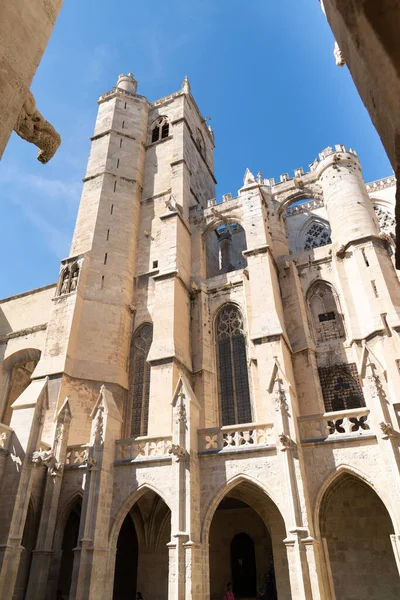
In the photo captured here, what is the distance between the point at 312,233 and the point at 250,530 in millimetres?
16814

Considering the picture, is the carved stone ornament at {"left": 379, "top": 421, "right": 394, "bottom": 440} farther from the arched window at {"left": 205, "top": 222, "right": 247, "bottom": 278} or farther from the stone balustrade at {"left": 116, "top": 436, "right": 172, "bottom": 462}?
the arched window at {"left": 205, "top": 222, "right": 247, "bottom": 278}

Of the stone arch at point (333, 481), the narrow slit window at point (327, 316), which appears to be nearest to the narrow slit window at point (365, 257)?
the narrow slit window at point (327, 316)

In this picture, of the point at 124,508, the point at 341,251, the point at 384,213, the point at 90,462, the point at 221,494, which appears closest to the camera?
the point at 221,494

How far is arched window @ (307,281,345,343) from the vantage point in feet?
53.3

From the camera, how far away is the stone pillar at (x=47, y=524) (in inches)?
437

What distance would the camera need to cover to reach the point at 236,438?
11.8 meters

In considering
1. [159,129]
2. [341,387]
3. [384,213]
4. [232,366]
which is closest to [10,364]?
[232,366]

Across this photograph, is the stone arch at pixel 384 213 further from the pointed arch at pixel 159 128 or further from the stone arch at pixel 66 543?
the stone arch at pixel 66 543

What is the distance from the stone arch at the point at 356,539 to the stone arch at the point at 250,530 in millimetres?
1298

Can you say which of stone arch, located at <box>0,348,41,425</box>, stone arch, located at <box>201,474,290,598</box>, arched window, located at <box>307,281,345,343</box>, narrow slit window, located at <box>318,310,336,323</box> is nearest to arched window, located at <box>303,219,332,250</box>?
arched window, located at <box>307,281,345,343</box>

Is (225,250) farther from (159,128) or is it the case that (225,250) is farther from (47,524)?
(47,524)

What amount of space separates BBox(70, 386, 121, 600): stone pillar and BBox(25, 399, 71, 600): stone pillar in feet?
4.00

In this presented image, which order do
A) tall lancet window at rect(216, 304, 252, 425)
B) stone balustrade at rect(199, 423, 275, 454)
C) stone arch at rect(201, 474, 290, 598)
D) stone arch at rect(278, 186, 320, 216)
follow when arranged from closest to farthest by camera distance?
1. stone arch at rect(201, 474, 290, 598)
2. stone balustrade at rect(199, 423, 275, 454)
3. tall lancet window at rect(216, 304, 252, 425)
4. stone arch at rect(278, 186, 320, 216)

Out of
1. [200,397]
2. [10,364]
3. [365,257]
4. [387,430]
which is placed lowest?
[387,430]
